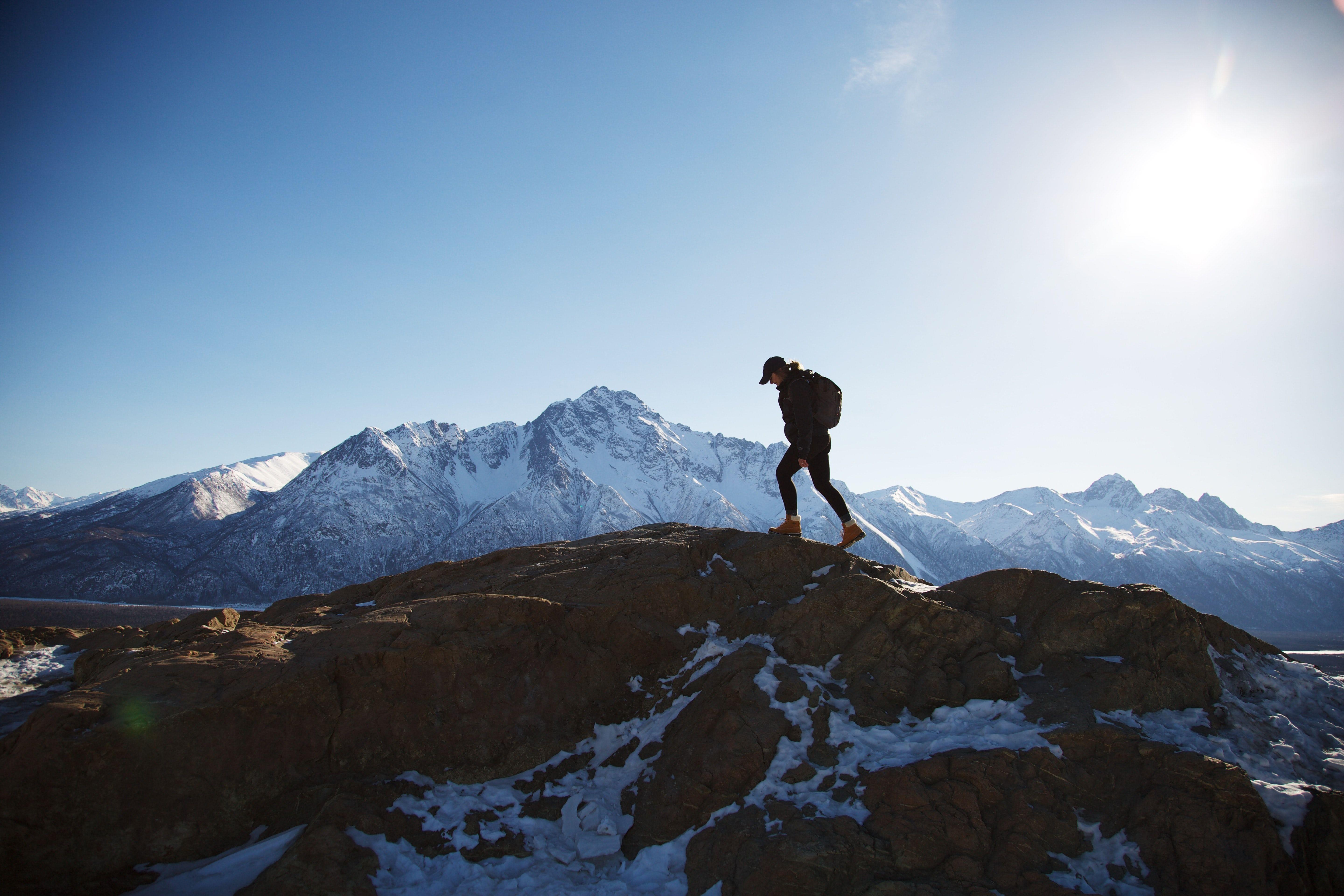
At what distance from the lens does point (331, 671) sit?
9750 mm

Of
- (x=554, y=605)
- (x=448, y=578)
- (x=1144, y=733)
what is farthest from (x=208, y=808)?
(x=1144, y=733)

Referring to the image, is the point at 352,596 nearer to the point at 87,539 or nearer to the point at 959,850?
the point at 959,850

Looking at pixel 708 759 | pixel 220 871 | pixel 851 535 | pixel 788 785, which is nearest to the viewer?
pixel 220 871

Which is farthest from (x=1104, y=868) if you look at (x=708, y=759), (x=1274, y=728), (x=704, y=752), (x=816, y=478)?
(x=816, y=478)

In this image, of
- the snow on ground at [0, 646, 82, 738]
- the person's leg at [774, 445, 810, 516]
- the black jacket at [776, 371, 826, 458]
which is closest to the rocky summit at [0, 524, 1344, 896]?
the person's leg at [774, 445, 810, 516]

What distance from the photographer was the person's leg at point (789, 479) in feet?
41.8

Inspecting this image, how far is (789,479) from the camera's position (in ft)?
42.8

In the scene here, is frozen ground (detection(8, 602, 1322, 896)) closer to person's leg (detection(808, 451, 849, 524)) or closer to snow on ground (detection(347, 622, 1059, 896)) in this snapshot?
snow on ground (detection(347, 622, 1059, 896))

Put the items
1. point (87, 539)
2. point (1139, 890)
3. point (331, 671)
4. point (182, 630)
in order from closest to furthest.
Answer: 1. point (1139, 890)
2. point (331, 671)
3. point (182, 630)
4. point (87, 539)

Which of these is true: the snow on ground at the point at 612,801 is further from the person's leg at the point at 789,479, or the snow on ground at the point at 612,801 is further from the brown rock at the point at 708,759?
the person's leg at the point at 789,479

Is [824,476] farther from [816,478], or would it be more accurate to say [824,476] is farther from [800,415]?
[800,415]

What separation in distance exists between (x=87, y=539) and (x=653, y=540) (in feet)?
836

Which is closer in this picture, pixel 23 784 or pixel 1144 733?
pixel 23 784

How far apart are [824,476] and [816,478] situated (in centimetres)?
20
